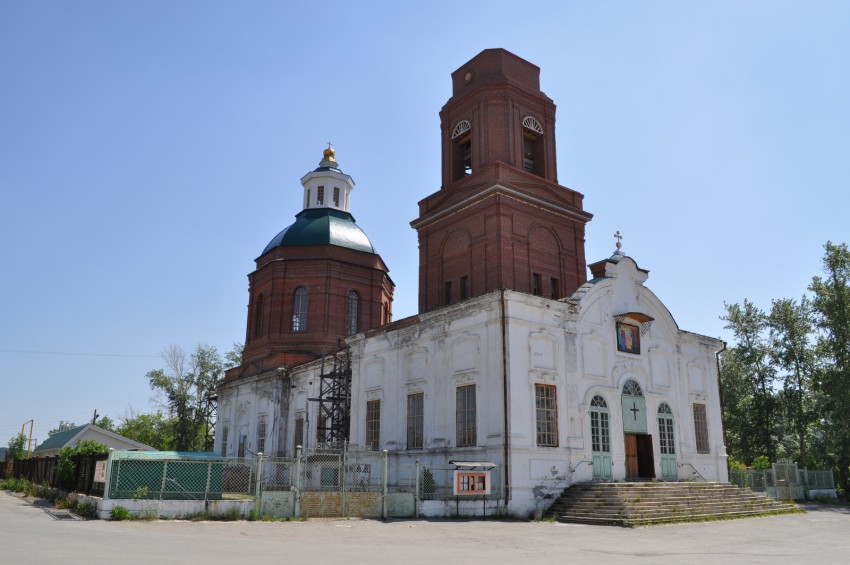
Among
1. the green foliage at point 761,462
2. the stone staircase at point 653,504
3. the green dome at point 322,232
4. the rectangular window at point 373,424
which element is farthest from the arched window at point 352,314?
the green foliage at point 761,462

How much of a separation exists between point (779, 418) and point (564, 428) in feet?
82.2

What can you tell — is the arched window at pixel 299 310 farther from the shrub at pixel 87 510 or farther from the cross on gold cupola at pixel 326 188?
the shrub at pixel 87 510

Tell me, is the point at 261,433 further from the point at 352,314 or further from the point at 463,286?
the point at 463,286

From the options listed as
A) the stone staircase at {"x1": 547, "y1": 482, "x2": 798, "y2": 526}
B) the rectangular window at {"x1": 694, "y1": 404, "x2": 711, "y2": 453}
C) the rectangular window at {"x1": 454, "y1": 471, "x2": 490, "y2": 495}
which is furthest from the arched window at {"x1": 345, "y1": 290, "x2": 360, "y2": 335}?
the rectangular window at {"x1": 454, "y1": 471, "x2": 490, "y2": 495}

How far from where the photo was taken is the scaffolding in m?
29.5

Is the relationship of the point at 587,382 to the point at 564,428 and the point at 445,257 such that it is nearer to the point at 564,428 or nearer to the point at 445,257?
the point at 564,428

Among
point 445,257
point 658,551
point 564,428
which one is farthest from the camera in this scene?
point 445,257

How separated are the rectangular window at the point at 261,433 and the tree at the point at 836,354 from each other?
29387mm

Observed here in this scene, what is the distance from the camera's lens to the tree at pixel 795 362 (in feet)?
126

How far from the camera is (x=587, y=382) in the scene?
23.5 metres

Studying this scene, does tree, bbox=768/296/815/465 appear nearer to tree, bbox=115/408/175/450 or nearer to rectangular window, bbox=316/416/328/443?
rectangular window, bbox=316/416/328/443

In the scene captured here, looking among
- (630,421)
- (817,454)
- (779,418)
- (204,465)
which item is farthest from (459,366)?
(779,418)

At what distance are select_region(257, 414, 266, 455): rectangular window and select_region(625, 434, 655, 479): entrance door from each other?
62.8ft

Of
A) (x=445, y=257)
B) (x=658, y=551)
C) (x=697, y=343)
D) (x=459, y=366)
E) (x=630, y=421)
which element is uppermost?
(x=445, y=257)
